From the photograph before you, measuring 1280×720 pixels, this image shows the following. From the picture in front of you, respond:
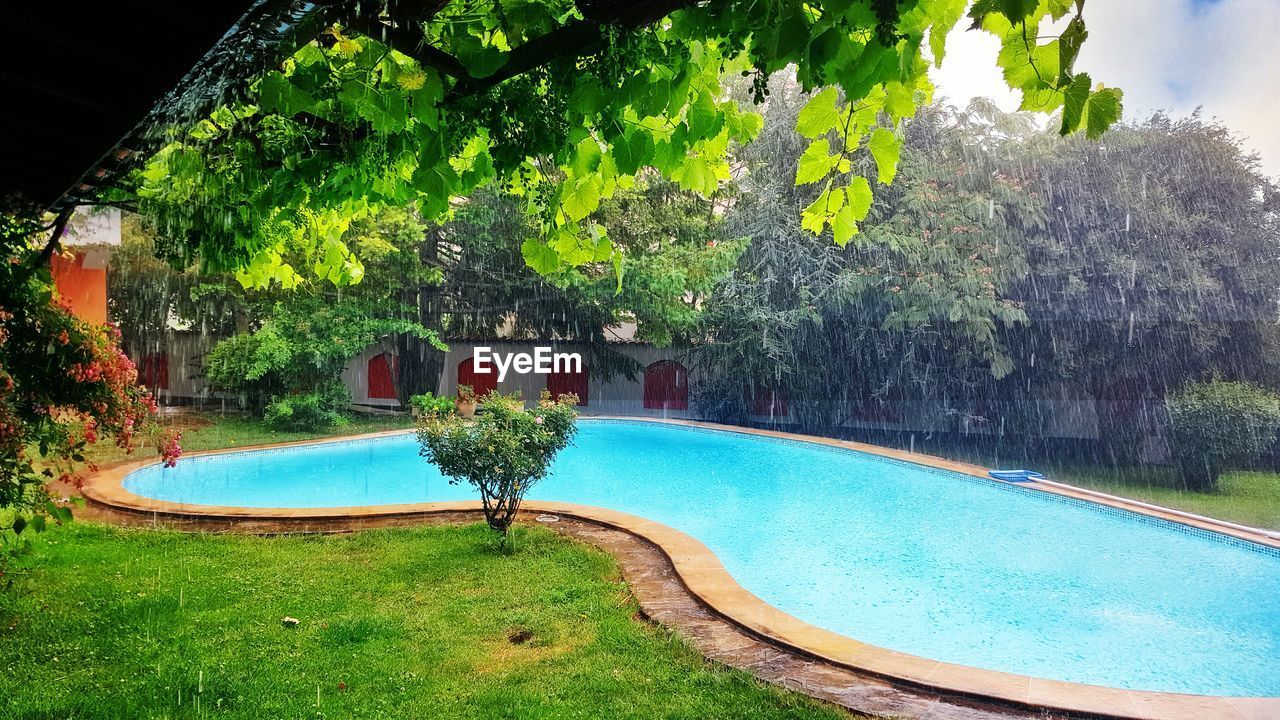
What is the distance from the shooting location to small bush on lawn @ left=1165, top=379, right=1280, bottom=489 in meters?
10.9

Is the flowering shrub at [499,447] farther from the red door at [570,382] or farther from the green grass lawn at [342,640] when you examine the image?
the red door at [570,382]

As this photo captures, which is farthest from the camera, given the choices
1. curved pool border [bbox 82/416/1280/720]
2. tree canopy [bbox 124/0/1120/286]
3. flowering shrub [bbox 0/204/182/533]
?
curved pool border [bbox 82/416/1280/720]

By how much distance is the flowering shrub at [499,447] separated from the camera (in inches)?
229

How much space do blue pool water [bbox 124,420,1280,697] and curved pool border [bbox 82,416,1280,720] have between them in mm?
1095

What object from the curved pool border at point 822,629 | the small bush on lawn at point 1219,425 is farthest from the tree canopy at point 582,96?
the small bush on lawn at point 1219,425

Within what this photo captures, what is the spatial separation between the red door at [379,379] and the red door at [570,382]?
15.2 feet

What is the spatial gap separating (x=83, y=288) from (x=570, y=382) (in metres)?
13.1

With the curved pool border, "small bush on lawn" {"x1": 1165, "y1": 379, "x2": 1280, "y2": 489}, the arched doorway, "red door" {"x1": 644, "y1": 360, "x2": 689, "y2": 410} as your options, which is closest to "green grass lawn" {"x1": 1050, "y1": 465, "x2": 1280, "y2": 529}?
"small bush on lawn" {"x1": 1165, "y1": 379, "x2": 1280, "y2": 489}

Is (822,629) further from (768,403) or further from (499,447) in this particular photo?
(768,403)

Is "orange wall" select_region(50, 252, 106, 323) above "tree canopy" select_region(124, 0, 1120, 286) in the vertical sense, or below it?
above

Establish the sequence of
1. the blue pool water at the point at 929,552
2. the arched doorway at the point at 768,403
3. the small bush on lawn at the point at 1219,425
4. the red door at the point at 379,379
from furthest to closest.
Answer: the red door at the point at 379,379
the arched doorway at the point at 768,403
the small bush on lawn at the point at 1219,425
the blue pool water at the point at 929,552

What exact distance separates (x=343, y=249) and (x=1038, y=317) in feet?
47.2

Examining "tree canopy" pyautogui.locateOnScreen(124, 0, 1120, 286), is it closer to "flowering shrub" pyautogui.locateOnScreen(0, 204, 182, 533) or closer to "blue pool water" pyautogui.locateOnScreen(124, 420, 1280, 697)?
"flowering shrub" pyautogui.locateOnScreen(0, 204, 182, 533)

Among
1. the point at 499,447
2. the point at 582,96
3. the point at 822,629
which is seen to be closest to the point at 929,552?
the point at 822,629
